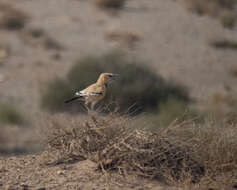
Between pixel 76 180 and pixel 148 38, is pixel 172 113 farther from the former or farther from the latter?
pixel 148 38

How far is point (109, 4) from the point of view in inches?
1021

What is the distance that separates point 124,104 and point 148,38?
7610 mm

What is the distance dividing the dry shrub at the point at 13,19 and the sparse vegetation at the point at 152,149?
18.9 meters

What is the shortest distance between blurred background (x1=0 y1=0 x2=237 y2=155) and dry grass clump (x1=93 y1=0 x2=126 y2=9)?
52 millimetres

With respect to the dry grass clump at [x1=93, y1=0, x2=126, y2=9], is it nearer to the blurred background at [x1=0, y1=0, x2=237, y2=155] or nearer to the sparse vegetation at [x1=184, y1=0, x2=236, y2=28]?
the blurred background at [x1=0, y1=0, x2=237, y2=155]

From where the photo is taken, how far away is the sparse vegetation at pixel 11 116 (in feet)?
44.4

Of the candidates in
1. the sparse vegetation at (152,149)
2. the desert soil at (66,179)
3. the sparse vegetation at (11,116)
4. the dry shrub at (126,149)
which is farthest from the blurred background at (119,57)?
the desert soil at (66,179)

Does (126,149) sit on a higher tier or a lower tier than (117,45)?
higher

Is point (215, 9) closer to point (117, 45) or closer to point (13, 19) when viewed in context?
point (117, 45)

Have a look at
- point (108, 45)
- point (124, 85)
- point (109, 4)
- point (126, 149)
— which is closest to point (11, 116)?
point (124, 85)

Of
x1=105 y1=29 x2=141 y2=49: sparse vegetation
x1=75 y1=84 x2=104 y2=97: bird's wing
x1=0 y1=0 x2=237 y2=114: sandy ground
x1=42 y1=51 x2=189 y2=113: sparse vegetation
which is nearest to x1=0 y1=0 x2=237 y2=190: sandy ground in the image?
x1=0 y1=0 x2=237 y2=114: sandy ground

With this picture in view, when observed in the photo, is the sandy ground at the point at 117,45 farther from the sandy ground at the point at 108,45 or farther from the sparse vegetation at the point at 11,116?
the sparse vegetation at the point at 11,116

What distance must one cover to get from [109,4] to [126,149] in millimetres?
21882

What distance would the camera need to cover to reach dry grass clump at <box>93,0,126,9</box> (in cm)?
2586
